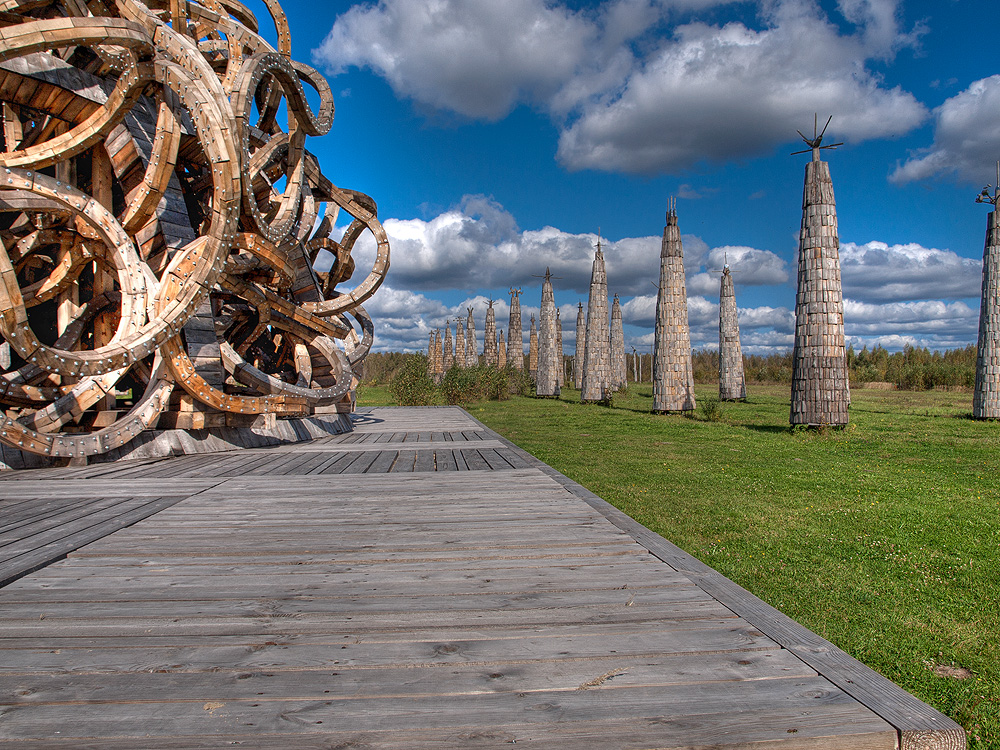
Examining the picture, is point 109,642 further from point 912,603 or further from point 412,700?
point 912,603

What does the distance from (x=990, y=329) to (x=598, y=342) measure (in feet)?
42.1

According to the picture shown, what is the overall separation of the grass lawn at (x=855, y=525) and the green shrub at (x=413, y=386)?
10.2 m

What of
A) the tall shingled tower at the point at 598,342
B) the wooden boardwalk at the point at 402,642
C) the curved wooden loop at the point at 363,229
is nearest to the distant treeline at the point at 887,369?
the tall shingled tower at the point at 598,342

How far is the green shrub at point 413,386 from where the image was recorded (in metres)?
22.4

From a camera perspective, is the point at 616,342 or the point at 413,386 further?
the point at 616,342

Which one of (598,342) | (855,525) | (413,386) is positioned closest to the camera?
(855,525)

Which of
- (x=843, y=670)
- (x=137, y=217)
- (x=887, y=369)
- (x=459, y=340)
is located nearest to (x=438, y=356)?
(x=459, y=340)

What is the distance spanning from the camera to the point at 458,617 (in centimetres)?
241

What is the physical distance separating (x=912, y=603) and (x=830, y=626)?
0.84 meters

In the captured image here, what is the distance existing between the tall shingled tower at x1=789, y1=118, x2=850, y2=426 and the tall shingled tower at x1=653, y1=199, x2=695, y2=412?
535cm

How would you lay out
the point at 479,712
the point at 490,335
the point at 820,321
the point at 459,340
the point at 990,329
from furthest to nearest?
the point at 459,340 < the point at 490,335 < the point at 990,329 < the point at 820,321 < the point at 479,712

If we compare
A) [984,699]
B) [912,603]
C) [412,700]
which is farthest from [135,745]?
[912,603]

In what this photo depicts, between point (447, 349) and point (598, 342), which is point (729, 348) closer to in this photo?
point (598, 342)

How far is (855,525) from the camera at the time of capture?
5.73m
